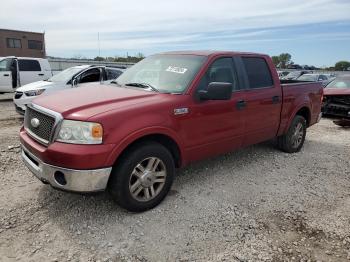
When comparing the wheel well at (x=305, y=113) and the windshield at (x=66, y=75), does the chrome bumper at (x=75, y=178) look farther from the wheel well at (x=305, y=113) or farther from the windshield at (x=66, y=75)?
the windshield at (x=66, y=75)

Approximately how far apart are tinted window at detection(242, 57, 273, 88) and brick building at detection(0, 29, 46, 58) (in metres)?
42.4

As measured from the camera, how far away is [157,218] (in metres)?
3.57

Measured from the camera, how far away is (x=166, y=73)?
14.1 ft

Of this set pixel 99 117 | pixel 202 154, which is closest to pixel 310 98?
pixel 202 154

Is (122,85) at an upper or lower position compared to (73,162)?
upper

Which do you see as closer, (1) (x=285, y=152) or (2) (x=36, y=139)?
(2) (x=36, y=139)

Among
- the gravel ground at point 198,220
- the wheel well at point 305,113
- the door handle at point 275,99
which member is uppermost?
the door handle at point 275,99

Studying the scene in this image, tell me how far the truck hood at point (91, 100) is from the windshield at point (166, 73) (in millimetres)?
282

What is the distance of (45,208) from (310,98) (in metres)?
5.10

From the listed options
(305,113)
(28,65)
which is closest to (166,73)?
(305,113)

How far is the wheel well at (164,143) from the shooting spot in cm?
346

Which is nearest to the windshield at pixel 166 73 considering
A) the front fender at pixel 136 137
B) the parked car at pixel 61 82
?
the front fender at pixel 136 137

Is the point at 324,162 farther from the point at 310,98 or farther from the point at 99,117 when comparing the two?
the point at 99,117

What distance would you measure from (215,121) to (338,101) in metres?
7.26
